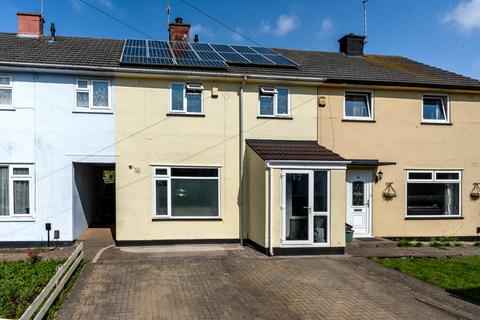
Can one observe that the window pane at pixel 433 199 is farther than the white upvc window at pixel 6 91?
Yes

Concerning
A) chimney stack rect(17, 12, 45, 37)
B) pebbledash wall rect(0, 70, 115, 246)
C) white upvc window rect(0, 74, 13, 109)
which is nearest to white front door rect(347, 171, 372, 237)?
pebbledash wall rect(0, 70, 115, 246)

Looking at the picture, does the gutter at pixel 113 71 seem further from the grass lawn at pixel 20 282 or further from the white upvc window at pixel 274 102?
the grass lawn at pixel 20 282

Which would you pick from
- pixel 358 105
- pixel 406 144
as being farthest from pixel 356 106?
pixel 406 144

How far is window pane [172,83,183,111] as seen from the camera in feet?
40.3

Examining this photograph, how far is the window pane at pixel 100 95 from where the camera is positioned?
1194cm

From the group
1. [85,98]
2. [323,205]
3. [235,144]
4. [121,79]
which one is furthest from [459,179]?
[85,98]

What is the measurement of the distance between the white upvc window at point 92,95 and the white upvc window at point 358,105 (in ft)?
26.6

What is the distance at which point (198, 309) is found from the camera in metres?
6.61

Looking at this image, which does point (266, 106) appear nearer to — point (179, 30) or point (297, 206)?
point (297, 206)

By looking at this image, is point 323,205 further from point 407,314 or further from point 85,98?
point 85,98

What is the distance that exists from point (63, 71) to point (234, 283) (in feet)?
27.2

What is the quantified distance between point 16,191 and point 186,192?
5171 millimetres

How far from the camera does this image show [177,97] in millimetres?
12328

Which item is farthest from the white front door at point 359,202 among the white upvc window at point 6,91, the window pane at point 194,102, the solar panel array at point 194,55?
the white upvc window at point 6,91
